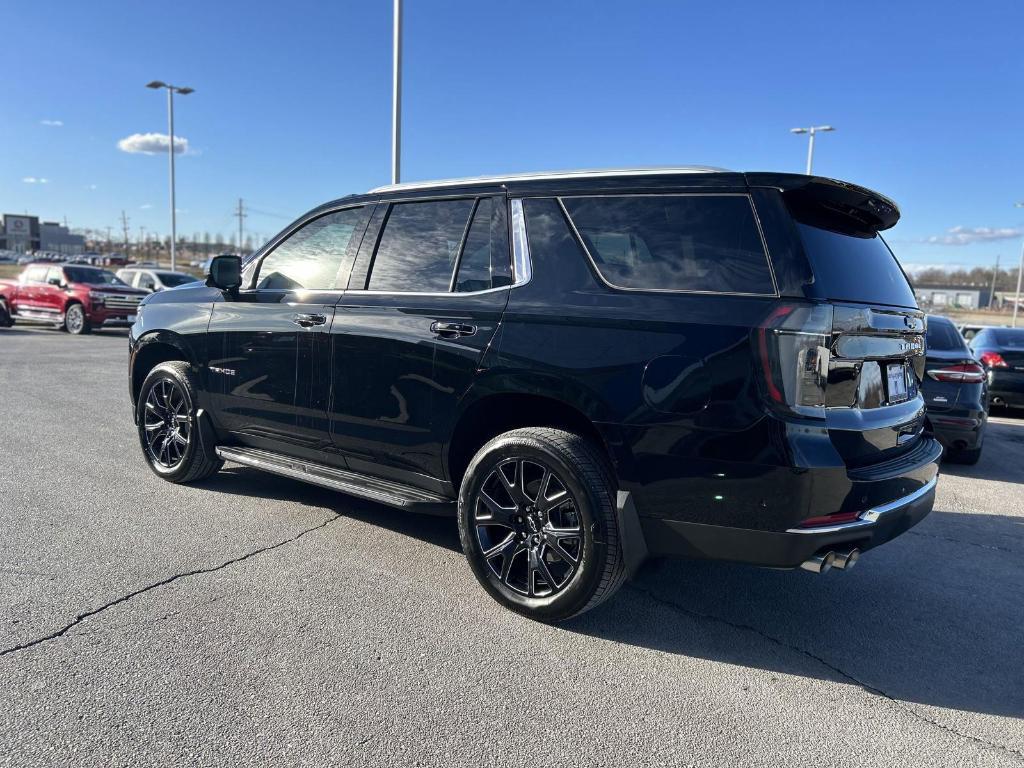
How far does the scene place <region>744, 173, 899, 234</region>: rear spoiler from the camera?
2875 mm

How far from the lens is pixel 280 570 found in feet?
12.1

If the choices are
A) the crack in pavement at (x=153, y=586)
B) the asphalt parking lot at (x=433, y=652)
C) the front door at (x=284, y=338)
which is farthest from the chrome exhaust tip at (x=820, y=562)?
the crack in pavement at (x=153, y=586)

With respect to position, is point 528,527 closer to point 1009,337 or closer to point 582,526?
point 582,526

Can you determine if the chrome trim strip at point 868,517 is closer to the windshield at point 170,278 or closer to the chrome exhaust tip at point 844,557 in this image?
the chrome exhaust tip at point 844,557

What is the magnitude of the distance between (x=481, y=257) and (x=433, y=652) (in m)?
1.85

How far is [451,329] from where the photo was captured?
351 cm

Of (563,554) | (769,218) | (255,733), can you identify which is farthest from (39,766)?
(769,218)

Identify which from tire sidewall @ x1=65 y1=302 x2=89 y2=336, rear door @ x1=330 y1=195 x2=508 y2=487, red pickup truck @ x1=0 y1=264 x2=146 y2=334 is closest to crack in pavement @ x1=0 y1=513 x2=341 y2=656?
rear door @ x1=330 y1=195 x2=508 y2=487

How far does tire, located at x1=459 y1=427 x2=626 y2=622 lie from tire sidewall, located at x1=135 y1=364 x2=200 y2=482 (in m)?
2.41

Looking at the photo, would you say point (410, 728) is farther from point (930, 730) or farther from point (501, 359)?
point (930, 730)

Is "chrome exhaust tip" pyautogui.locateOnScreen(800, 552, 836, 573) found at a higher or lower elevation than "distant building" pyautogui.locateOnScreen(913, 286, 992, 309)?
lower

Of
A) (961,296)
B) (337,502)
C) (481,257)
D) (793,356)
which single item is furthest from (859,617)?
(961,296)

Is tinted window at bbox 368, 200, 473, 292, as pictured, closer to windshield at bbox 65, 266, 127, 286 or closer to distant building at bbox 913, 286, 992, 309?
windshield at bbox 65, 266, 127, 286

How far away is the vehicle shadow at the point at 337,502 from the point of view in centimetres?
438
